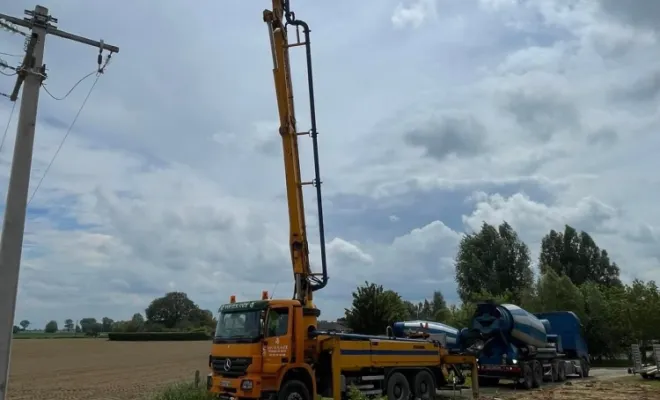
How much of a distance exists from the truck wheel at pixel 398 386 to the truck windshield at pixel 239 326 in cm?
477

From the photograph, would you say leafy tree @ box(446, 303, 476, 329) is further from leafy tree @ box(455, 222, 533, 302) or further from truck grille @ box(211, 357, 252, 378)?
truck grille @ box(211, 357, 252, 378)

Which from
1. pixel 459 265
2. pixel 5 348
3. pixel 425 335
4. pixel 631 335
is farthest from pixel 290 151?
pixel 459 265

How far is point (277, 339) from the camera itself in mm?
14430

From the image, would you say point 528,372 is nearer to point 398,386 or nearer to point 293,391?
point 398,386

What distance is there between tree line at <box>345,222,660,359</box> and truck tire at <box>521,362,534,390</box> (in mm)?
10424

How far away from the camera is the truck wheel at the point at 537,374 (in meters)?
24.0

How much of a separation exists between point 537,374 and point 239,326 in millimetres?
14934

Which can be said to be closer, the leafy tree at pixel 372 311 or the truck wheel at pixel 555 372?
the truck wheel at pixel 555 372

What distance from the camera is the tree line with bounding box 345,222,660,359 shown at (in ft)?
110

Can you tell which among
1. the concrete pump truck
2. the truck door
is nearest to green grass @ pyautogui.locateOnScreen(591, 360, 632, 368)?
the concrete pump truck

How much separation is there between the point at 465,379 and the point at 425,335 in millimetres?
2840

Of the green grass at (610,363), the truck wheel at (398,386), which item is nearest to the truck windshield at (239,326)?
the truck wheel at (398,386)

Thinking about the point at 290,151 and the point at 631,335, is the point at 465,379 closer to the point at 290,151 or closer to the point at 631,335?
the point at 290,151

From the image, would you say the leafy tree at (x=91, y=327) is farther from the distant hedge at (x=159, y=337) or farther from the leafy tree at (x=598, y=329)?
the leafy tree at (x=598, y=329)
